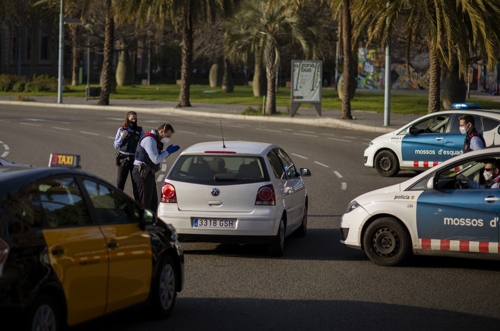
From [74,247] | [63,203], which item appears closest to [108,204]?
[63,203]

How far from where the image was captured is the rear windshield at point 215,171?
11609 mm

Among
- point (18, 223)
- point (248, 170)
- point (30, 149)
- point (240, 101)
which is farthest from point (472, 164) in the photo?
point (240, 101)

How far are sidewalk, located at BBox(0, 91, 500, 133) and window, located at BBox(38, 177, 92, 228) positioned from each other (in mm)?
29867

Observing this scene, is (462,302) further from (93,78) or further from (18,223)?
(93,78)

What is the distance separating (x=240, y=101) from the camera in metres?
58.1

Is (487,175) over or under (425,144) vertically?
over

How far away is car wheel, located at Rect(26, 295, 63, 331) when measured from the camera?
594cm

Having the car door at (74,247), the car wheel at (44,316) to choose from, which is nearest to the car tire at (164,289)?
the car door at (74,247)

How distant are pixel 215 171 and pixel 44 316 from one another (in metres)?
5.90

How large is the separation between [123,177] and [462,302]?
7.32 meters

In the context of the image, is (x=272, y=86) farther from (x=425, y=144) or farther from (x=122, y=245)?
(x=122, y=245)

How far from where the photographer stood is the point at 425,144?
71.6 feet

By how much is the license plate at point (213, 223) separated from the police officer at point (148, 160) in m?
2.29

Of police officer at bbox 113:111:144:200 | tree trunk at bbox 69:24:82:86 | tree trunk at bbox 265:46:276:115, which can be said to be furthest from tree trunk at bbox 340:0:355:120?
tree trunk at bbox 69:24:82:86
